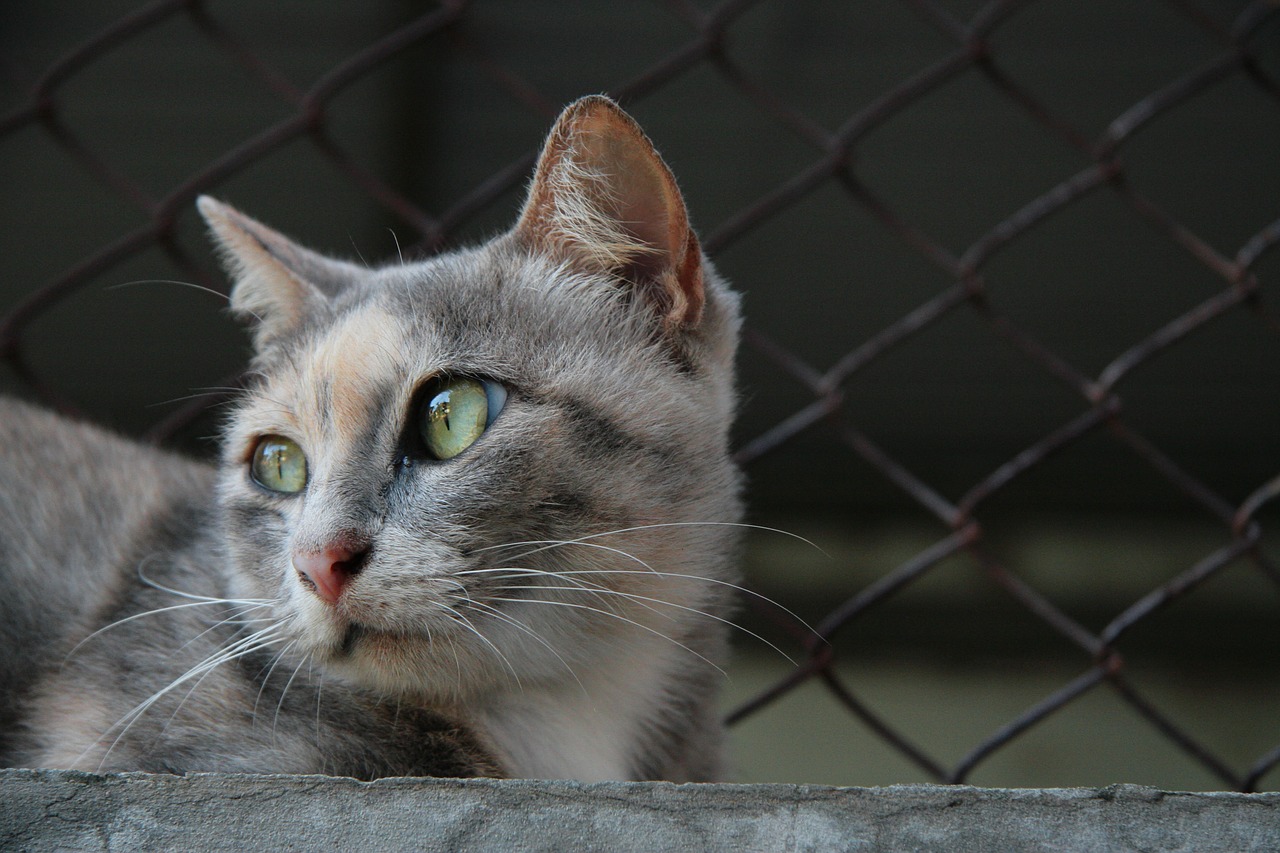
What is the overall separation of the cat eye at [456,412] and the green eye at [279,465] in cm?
22

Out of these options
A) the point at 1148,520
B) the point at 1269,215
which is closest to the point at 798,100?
the point at 1269,215

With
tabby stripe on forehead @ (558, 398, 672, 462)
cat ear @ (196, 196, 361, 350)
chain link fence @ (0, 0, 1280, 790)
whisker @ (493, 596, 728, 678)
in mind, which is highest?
chain link fence @ (0, 0, 1280, 790)

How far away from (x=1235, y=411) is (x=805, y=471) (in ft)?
6.32

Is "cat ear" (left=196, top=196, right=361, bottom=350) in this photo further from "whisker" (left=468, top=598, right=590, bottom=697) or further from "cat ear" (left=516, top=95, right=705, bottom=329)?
"whisker" (left=468, top=598, right=590, bottom=697)

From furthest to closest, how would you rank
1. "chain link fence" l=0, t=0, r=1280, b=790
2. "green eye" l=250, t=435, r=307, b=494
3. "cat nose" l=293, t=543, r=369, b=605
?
"chain link fence" l=0, t=0, r=1280, b=790, "green eye" l=250, t=435, r=307, b=494, "cat nose" l=293, t=543, r=369, b=605

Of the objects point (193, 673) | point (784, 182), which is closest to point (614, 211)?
point (193, 673)

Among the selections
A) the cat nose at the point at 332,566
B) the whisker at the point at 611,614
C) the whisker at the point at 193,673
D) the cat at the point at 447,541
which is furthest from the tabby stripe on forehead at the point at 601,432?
the whisker at the point at 193,673

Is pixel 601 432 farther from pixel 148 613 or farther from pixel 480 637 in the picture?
pixel 148 613

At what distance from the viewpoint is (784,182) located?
3.76m

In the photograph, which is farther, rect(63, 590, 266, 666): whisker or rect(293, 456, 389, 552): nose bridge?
rect(63, 590, 266, 666): whisker

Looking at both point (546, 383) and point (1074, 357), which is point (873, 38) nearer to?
point (1074, 357)

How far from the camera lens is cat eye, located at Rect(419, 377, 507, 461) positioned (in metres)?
1.26

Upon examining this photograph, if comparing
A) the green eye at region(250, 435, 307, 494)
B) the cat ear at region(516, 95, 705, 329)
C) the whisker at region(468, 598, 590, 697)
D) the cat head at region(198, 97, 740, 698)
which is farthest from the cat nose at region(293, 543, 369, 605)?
the cat ear at region(516, 95, 705, 329)

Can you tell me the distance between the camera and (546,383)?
4.31 ft
